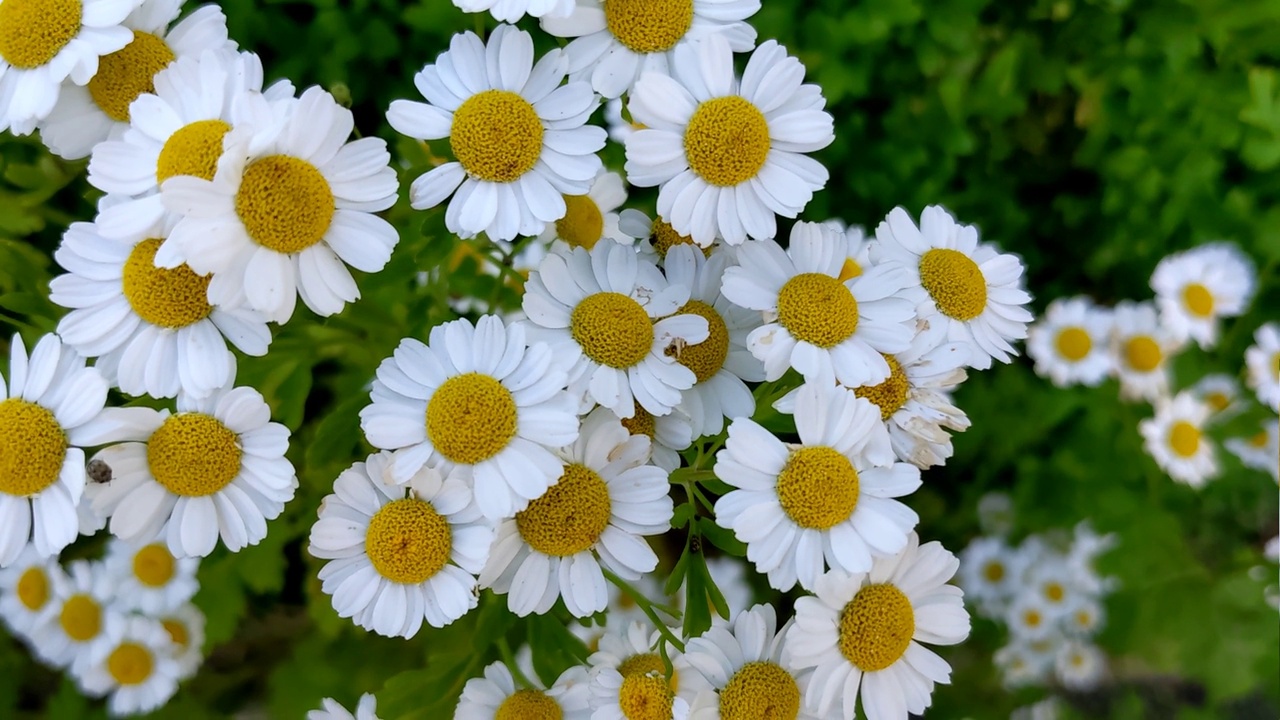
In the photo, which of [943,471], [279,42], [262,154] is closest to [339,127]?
[262,154]

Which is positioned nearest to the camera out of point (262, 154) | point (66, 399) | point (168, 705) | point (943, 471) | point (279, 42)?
point (262, 154)

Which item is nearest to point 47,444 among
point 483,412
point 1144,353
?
point 483,412

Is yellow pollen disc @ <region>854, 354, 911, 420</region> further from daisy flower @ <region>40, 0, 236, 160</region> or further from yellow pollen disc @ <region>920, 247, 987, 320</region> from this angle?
daisy flower @ <region>40, 0, 236, 160</region>

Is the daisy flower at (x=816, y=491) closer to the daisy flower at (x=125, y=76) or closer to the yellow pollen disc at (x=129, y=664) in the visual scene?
the daisy flower at (x=125, y=76)

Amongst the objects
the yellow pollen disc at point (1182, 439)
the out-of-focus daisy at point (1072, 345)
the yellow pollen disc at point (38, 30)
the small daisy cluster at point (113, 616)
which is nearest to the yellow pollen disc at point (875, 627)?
the yellow pollen disc at point (38, 30)

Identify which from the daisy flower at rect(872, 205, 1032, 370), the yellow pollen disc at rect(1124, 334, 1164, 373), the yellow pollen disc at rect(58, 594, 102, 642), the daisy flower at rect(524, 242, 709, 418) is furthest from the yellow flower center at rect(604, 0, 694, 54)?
the yellow pollen disc at rect(1124, 334, 1164, 373)

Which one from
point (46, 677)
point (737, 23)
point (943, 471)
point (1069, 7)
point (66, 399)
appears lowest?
point (46, 677)

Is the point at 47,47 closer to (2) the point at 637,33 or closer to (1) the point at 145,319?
(1) the point at 145,319

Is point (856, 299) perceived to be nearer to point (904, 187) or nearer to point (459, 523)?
point (459, 523)
